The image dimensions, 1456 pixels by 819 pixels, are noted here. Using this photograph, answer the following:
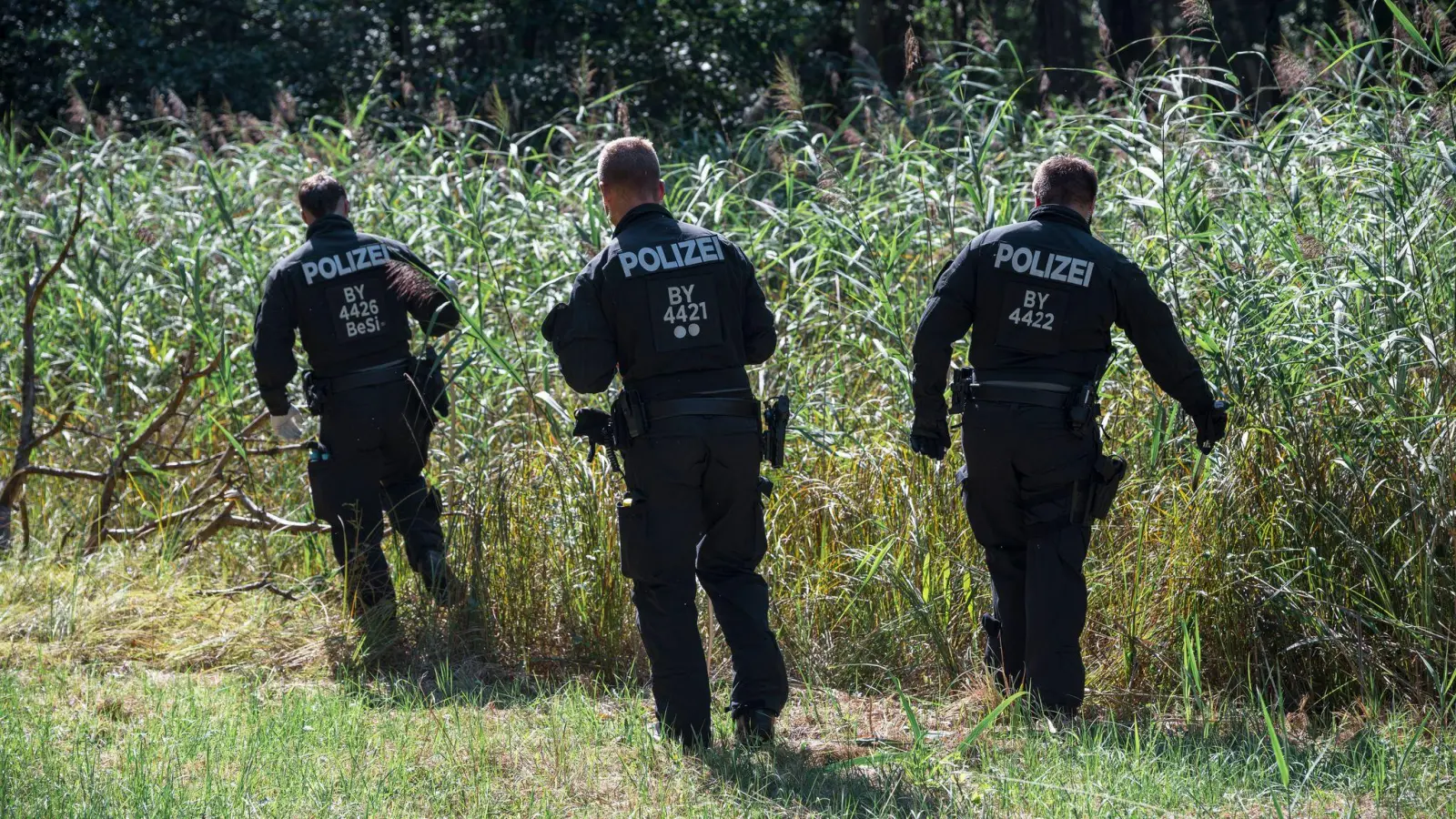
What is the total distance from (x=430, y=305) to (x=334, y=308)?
0.36 meters

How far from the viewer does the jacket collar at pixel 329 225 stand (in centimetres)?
535

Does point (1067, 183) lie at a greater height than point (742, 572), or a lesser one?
greater

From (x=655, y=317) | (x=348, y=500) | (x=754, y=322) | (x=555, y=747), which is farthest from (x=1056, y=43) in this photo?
(x=555, y=747)

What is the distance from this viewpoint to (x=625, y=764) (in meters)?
3.82

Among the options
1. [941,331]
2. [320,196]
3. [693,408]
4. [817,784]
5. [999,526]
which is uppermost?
[320,196]

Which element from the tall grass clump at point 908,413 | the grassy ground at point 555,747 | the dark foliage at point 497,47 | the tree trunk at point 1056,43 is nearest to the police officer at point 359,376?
the tall grass clump at point 908,413

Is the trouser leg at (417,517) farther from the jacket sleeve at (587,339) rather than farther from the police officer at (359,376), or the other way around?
the jacket sleeve at (587,339)

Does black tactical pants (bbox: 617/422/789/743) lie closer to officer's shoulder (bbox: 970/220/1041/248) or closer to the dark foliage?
officer's shoulder (bbox: 970/220/1041/248)

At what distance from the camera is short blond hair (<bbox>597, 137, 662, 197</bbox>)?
4.02 m

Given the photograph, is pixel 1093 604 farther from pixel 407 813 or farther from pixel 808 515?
pixel 407 813

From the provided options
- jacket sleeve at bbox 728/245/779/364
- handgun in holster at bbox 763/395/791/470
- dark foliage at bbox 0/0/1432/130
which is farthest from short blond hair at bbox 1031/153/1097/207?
dark foliage at bbox 0/0/1432/130

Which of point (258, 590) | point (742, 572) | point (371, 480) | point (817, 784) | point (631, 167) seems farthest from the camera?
point (258, 590)

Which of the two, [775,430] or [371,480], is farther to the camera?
[371,480]

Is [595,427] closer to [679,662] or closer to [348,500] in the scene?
[679,662]
